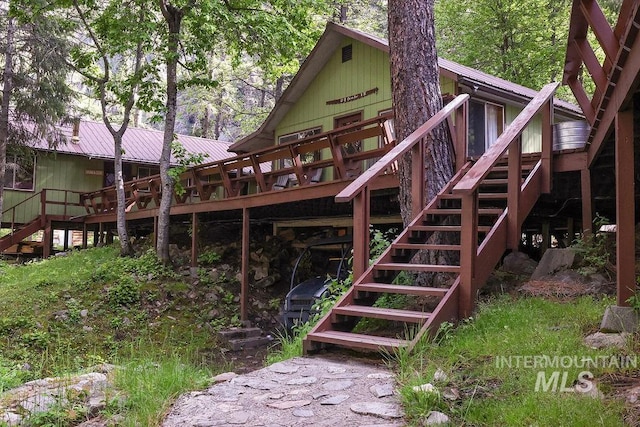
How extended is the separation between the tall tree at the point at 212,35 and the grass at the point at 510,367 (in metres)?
9.52

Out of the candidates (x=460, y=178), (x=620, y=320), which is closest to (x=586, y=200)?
(x=460, y=178)

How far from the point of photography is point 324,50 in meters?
14.0

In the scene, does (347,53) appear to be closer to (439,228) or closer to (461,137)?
(461,137)

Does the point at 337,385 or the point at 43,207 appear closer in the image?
the point at 337,385

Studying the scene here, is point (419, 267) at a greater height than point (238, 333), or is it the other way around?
point (419, 267)

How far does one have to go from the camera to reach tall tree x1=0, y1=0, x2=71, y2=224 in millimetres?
14797

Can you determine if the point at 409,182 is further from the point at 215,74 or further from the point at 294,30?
the point at 215,74

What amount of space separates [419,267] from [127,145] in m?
20.3

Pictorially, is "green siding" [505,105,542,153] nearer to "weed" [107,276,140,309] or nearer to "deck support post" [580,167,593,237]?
"deck support post" [580,167,593,237]

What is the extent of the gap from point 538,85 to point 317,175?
11.3 metres

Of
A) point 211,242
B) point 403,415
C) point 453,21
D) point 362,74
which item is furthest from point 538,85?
point 403,415

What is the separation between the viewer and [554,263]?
A: 19.5 feet

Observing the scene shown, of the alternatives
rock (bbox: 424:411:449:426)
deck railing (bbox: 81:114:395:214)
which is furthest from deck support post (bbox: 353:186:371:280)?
deck railing (bbox: 81:114:395:214)

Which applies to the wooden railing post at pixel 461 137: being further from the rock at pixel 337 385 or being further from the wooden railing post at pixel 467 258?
the rock at pixel 337 385
